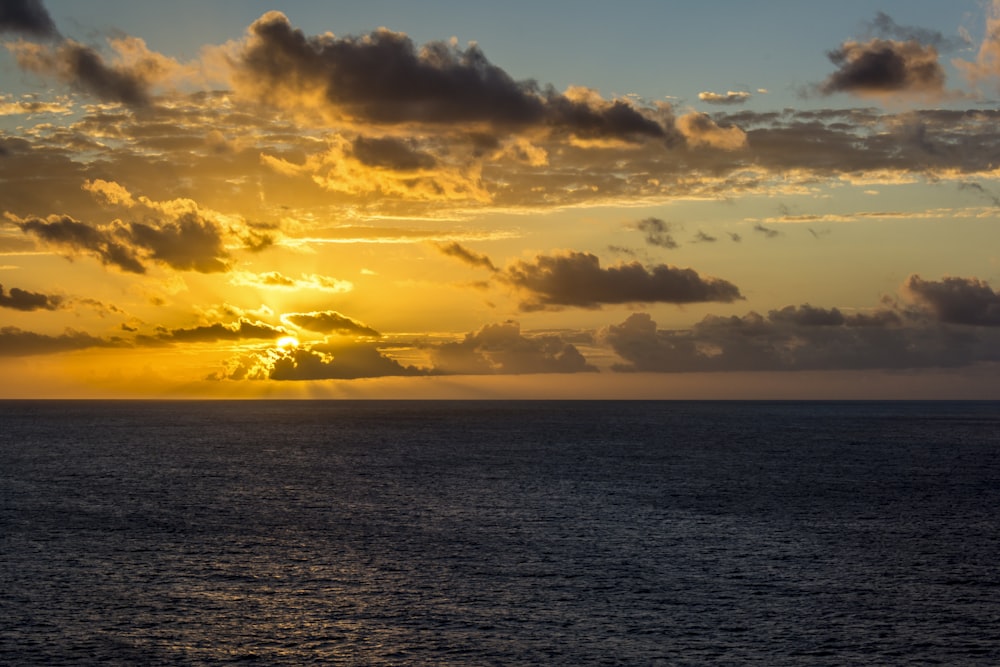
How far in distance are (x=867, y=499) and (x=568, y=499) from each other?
113ft

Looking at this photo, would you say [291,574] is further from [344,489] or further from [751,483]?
[751,483]

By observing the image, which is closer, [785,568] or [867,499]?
[785,568]

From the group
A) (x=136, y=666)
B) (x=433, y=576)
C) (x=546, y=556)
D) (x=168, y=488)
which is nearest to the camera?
(x=136, y=666)

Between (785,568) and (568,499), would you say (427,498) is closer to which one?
(568,499)

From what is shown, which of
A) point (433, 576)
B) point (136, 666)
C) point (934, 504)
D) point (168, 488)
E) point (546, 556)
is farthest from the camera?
point (168, 488)

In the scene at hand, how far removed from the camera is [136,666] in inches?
1892

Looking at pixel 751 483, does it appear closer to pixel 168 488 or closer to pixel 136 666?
pixel 168 488

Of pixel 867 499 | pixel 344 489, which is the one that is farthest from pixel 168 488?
pixel 867 499

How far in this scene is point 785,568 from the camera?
235 ft

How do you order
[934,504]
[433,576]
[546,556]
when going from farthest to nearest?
[934,504], [546,556], [433,576]

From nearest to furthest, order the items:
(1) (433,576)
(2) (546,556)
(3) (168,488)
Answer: (1) (433,576), (2) (546,556), (3) (168,488)

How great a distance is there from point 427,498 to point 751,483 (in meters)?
45.7

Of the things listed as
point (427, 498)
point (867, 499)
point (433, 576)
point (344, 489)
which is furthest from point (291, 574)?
point (867, 499)

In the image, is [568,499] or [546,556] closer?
[546,556]
